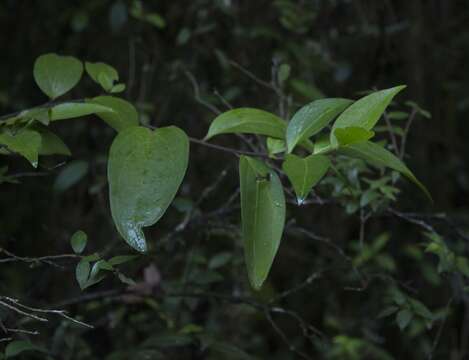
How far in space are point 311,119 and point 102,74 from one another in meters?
0.36

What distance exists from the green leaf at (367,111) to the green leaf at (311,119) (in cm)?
2

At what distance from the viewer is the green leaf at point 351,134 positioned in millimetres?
835

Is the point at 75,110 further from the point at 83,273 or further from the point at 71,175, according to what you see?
the point at 71,175

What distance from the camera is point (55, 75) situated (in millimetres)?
1055

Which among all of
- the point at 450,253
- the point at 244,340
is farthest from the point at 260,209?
the point at 244,340

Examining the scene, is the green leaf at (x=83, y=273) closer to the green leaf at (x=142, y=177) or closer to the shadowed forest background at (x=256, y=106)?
the green leaf at (x=142, y=177)

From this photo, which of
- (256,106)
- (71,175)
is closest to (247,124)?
(71,175)

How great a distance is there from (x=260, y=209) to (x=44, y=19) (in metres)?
1.55

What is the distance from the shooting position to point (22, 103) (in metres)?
2.04

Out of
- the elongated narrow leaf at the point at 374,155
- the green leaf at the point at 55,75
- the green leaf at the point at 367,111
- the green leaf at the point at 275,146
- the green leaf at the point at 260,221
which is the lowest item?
the green leaf at the point at 260,221

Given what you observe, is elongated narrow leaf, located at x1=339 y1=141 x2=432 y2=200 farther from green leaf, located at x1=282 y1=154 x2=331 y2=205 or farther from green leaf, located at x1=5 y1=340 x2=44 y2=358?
green leaf, located at x1=5 y1=340 x2=44 y2=358

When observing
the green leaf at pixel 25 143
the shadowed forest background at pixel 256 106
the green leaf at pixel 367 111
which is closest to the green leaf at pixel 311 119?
the green leaf at pixel 367 111

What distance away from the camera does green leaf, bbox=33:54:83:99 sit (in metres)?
1.04

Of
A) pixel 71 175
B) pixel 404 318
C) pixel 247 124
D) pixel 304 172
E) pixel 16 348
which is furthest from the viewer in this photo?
pixel 71 175
